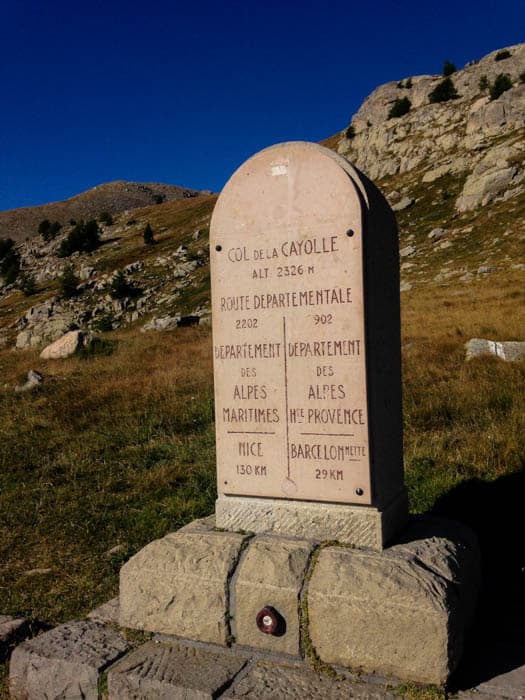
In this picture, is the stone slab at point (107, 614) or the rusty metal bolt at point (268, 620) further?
the stone slab at point (107, 614)

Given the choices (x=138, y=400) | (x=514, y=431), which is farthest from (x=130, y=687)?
(x=138, y=400)

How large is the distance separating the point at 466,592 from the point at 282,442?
125 centimetres

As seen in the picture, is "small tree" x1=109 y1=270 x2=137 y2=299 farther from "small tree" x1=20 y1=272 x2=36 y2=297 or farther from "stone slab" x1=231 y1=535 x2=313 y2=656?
"stone slab" x1=231 y1=535 x2=313 y2=656

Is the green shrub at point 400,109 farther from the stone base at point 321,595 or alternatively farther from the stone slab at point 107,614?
the stone slab at point 107,614

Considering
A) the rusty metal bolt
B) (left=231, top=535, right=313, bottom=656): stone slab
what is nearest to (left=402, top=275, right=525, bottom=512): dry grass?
(left=231, top=535, right=313, bottom=656): stone slab

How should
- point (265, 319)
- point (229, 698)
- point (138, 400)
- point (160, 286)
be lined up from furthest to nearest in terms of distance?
point (160, 286) < point (138, 400) < point (265, 319) < point (229, 698)

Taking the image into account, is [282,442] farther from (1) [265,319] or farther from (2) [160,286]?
(2) [160,286]

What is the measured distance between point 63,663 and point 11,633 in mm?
727

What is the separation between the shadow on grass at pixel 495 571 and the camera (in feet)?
9.79

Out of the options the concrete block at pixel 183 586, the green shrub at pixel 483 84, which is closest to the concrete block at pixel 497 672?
the concrete block at pixel 183 586

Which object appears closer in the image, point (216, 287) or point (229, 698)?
point (229, 698)

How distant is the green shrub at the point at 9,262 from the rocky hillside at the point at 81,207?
3627 centimetres

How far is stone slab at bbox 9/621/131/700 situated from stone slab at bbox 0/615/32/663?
1.18 feet

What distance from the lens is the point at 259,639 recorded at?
3.12 m
